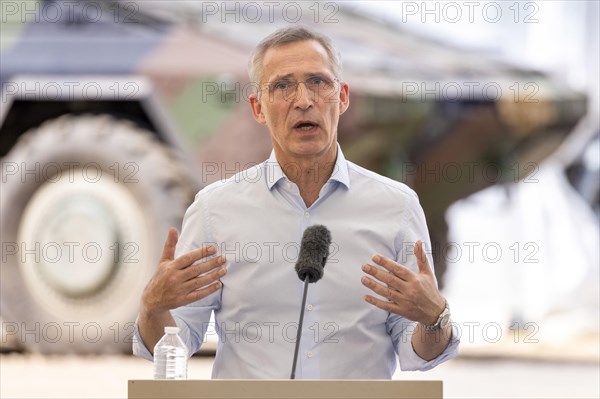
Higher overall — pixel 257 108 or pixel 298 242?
pixel 257 108

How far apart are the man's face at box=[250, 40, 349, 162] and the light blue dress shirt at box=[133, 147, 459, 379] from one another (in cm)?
8

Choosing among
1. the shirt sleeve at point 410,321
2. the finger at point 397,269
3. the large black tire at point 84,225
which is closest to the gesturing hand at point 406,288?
the finger at point 397,269

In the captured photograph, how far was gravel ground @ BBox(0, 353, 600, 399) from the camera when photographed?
4477 mm

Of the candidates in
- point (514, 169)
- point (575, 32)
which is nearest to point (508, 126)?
point (514, 169)

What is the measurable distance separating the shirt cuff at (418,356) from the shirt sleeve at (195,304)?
380 mm

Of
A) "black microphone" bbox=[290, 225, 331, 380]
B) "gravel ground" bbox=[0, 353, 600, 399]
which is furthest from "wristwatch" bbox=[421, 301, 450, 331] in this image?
"gravel ground" bbox=[0, 353, 600, 399]

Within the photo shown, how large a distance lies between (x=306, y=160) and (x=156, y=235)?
2.32 metres

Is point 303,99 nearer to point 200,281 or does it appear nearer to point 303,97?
point 303,97

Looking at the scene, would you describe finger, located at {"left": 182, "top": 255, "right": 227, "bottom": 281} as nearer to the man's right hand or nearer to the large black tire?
the man's right hand

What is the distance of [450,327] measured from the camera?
84.9 inches

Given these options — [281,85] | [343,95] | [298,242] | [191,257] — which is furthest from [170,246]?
[343,95]

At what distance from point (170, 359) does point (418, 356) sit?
0.50 m

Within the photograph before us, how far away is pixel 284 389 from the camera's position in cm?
176

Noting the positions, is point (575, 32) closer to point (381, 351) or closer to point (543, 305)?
point (543, 305)
